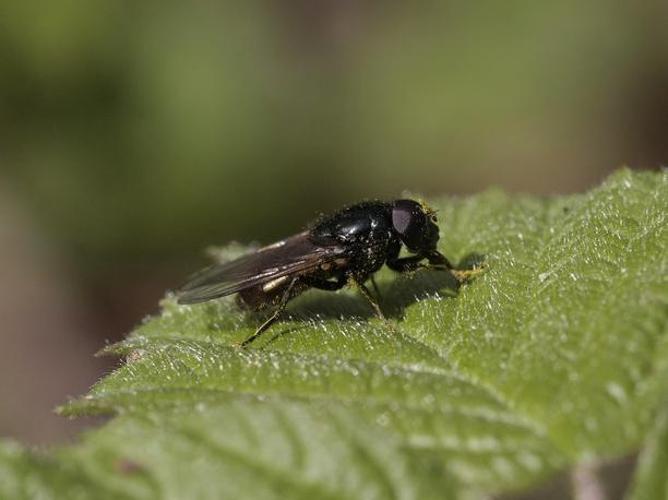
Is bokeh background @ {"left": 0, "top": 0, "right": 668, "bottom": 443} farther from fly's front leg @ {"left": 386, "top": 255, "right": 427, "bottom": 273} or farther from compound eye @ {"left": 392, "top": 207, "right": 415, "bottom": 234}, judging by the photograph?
compound eye @ {"left": 392, "top": 207, "right": 415, "bottom": 234}

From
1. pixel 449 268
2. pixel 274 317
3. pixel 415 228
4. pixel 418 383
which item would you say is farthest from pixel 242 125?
pixel 418 383

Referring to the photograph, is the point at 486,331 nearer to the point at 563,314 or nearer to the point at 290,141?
the point at 563,314

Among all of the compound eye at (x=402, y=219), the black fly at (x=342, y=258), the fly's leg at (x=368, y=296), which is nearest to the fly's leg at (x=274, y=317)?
the black fly at (x=342, y=258)

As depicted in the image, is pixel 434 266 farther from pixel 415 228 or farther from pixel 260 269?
pixel 260 269

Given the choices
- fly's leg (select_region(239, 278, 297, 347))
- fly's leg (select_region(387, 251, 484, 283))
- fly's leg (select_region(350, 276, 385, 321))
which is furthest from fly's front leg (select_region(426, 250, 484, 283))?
fly's leg (select_region(239, 278, 297, 347))

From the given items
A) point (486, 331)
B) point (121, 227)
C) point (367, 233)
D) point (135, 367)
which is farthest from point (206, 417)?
point (121, 227)

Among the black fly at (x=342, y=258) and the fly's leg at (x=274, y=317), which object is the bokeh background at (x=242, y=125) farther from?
the fly's leg at (x=274, y=317)
